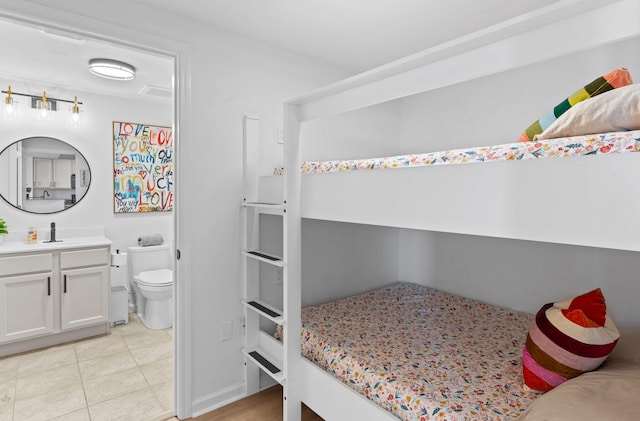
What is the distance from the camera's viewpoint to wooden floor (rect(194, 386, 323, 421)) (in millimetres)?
2051

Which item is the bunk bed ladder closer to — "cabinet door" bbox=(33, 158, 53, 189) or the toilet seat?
the toilet seat

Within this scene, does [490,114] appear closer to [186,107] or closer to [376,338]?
[376,338]

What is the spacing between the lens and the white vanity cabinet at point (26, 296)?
2734mm

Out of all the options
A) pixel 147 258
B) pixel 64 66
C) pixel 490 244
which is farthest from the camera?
pixel 147 258

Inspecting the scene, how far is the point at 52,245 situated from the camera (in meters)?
2.96

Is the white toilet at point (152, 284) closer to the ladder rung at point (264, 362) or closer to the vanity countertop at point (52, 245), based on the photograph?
the vanity countertop at point (52, 245)

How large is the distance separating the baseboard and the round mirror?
2.41 metres

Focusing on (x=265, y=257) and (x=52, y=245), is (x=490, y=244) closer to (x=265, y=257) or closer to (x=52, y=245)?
(x=265, y=257)

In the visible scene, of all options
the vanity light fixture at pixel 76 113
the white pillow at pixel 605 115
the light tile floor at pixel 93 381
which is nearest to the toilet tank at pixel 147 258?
the light tile floor at pixel 93 381

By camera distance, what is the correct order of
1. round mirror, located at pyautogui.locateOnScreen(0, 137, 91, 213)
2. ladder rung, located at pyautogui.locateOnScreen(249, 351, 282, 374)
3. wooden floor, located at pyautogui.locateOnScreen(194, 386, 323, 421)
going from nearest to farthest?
ladder rung, located at pyautogui.locateOnScreen(249, 351, 282, 374), wooden floor, located at pyautogui.locateOnScreen(194, 386, 323, 421), round mirror, located at pyautogui.locateOnScreen(0, 137, 91, 213)

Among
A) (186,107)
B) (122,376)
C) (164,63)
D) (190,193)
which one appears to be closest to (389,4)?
(186,107)

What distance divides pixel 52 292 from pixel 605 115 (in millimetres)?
3690

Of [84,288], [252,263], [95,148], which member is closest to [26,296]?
[84,288]

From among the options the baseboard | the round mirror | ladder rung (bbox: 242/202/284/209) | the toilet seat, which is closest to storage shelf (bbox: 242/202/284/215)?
ladder rung (bbox: 242/202/284/209)
